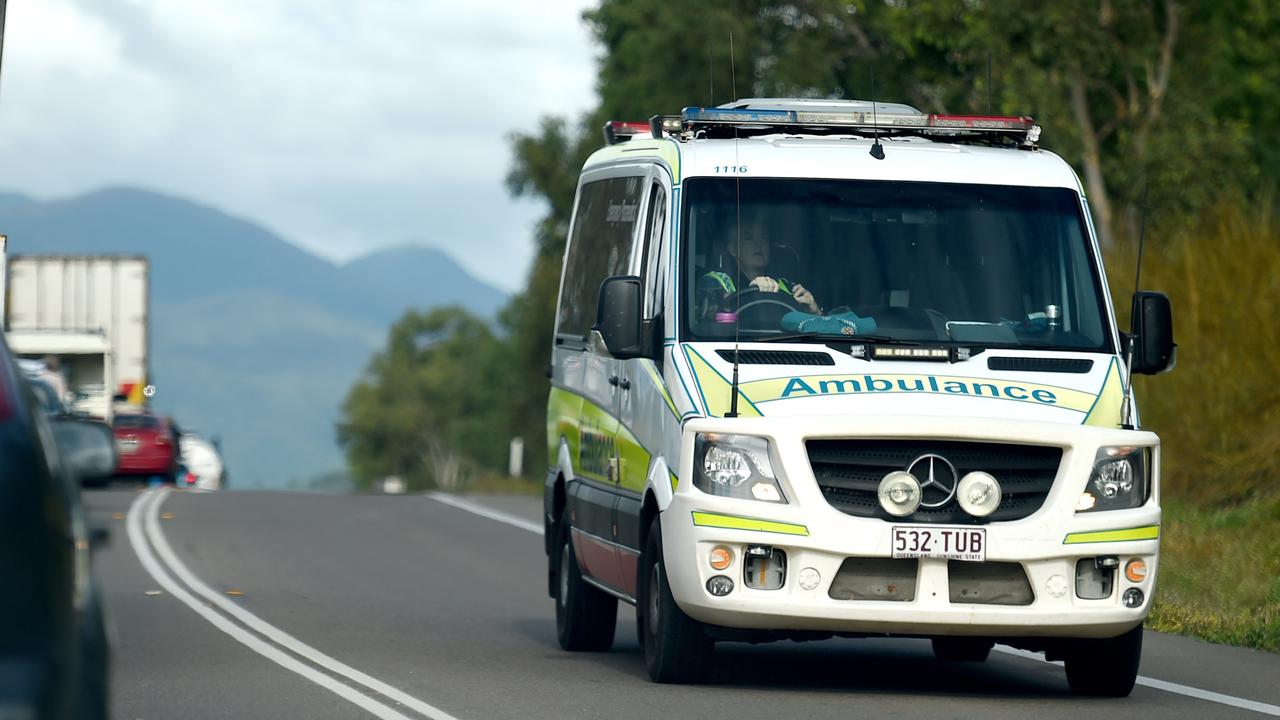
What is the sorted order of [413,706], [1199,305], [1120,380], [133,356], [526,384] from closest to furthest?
[413,706]
[1120,380]
[1199,305]
[133,356]
[526,384]

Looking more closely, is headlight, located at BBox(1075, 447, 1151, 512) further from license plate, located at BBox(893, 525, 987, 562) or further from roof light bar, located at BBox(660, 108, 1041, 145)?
roof light bar, located at BBox(660, 108, 1041, 145)

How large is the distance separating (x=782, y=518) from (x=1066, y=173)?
2467 mm

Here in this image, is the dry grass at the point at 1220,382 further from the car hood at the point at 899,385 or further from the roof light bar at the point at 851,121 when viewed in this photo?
the car hood at the point at 899,385

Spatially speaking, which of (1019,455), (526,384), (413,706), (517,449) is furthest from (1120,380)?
(526,384)

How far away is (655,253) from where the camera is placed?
34.9 ft

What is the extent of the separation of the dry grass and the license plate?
9.87m

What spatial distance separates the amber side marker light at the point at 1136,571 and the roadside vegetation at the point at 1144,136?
1.81m

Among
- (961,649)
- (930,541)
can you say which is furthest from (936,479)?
(961,649)

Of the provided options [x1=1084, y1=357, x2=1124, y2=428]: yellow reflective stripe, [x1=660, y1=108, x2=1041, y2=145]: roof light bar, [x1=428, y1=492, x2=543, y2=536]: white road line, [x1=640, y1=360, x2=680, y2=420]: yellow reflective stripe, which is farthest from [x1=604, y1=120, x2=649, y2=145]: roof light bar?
[x1=428, y1=492, x2=543, y2=536]: white road line

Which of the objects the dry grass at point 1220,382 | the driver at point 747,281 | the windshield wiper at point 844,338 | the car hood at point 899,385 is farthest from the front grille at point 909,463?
the dry grass at point 1220,382

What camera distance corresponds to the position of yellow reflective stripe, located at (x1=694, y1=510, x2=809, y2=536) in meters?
9.44

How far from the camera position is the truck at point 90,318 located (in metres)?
42.1

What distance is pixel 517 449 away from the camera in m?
44.9

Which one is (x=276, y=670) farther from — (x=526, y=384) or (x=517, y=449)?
(x=526, y=384)
